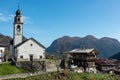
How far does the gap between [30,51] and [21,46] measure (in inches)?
138

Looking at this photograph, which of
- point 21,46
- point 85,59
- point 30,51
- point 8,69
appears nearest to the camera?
point 8,69

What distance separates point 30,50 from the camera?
87.5 m

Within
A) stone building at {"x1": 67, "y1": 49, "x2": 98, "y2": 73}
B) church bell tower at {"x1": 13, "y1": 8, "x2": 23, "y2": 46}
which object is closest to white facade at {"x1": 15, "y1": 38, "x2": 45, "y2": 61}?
church bell tower at {"x1": 13, "y1": 8, "x2": 23, "y2": 46}

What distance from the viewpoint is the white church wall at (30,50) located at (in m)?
85.8

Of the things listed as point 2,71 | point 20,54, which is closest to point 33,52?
point 20,54

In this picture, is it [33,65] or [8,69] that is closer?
[8,69]

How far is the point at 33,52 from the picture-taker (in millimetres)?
88000

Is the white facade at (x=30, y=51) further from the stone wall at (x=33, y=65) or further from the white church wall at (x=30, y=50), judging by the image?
the stone wall at (x=33, y=65)

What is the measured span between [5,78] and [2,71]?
596 cm

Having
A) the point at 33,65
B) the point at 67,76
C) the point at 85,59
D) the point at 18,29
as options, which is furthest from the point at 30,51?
the point at 85,59

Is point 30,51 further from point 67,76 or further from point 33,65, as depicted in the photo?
point 67,76

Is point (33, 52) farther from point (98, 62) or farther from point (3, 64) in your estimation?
point (98, 62)

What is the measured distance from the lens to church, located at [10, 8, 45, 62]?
85562 millimetres

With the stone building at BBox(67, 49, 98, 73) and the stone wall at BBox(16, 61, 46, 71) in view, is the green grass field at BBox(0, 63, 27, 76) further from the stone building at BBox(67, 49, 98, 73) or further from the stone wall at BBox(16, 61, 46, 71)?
the stone building at BBox(67, 49, 98, 73)
